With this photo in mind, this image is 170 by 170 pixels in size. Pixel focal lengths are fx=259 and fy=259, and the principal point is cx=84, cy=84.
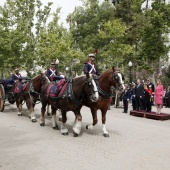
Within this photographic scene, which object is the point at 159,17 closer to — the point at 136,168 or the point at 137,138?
the point at 137,138

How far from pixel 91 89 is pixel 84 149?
188 cm

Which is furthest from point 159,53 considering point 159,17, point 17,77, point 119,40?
point 17,77

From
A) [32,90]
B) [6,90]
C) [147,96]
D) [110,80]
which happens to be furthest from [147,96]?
[6,90]

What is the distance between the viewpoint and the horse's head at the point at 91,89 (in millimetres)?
7949

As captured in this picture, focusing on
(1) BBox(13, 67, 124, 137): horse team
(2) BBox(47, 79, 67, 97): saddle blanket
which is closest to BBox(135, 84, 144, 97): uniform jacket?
(1) BBox(13, 67, 124, 137): horse team

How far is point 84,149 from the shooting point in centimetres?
723

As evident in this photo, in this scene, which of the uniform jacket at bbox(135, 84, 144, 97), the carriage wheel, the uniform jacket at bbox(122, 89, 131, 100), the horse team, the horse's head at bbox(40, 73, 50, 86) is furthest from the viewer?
the uniform jacket at bbox(122, 89, 131, 100)

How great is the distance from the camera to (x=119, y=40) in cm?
3073

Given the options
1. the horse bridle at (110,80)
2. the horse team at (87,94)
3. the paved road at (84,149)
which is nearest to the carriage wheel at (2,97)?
the paved road at (84,149)

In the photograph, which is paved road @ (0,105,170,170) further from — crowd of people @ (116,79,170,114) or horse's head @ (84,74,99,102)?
crowd of people @ (116,79,170,114)

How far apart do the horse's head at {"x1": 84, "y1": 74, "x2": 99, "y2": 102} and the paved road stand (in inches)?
54.5

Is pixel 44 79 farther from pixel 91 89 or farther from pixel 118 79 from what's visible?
pixel 118 79

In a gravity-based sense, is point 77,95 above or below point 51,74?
below

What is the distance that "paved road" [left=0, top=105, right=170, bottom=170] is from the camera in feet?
19.7
